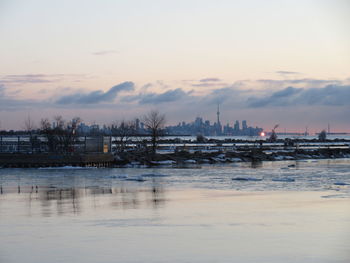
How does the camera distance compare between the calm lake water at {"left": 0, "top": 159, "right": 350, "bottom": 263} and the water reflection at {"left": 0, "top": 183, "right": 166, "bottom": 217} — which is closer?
the calm lake water at {"left": 0, "top": 159, "right": 350, "bottom": 263}

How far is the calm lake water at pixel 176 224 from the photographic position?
12.6m

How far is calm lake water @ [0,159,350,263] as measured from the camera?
12.6 metres

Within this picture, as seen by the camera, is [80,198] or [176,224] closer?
[176,224]

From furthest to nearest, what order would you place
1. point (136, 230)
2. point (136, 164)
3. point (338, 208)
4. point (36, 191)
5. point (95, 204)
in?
point (136, 164) → point (36, 191) → point (95, 204) → point (338, 208) → point (136, 230)

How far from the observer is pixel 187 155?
208 feet

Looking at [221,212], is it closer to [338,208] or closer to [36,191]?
[338,208]

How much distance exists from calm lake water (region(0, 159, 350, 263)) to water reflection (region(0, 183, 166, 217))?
1.5 inches

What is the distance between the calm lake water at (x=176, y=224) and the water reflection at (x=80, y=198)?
0.04 meters

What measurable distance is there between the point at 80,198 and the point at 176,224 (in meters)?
8.25

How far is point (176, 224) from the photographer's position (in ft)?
54.5

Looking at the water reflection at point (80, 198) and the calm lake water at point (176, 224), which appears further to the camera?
the water reflection at point (80, 198)

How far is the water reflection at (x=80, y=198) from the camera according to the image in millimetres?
20609

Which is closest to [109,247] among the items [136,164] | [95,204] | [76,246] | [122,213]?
[76,246]

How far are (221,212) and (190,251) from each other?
6.53 meters
